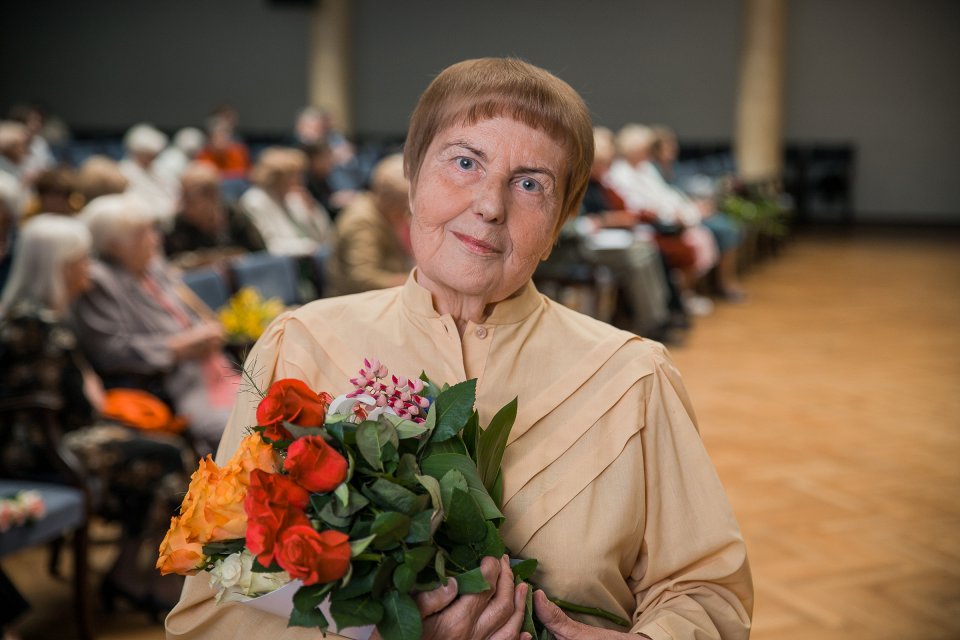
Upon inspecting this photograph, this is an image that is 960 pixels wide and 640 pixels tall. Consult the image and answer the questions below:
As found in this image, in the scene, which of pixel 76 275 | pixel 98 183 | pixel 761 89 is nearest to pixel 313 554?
pixel 76 275

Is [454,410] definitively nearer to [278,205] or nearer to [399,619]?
A: [399,619]

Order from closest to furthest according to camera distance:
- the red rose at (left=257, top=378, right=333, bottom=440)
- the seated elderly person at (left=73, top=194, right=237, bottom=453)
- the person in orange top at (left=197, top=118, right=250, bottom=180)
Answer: the red rose at (left=257, top=378, right=333, bottom=440)
the seated elderly person at (left=73, top=194, right=237, bottom=453)
the person in orange top at (left=197, top=118, right=250, bottom=180)

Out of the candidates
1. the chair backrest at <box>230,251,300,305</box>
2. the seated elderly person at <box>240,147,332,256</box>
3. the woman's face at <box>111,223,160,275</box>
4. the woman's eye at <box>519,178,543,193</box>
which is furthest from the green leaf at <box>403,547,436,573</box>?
the seated elderly person at <box>240,147,332,256</box>

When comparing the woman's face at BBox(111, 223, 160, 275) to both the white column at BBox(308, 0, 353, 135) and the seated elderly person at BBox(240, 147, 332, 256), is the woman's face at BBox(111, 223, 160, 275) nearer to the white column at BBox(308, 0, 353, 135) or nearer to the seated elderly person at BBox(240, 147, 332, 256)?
the seated elderly person at BBox(240, 147, 332, 256)

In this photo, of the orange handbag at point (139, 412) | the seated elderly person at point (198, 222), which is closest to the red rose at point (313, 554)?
the orange handbag at point (139, 412)

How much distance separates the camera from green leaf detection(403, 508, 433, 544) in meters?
1.24

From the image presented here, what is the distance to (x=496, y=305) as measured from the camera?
169cm

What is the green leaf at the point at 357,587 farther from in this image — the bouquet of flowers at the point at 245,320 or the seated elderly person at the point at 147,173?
the seated elderly person at the point at 147,173

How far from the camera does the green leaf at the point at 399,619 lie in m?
1.23

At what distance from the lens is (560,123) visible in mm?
1585

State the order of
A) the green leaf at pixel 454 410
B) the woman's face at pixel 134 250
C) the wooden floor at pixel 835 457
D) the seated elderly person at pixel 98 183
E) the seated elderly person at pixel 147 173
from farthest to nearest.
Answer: the seated elderly person at pixel 147 173, the seated elderly person at pixel 98 183, the woman's face at pixel 134 250, the wooden floor at pixel 835 457, the green leaf at pixel 454 410

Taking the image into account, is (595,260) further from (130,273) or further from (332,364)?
(332,364)

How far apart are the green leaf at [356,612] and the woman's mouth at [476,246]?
1.89 feet

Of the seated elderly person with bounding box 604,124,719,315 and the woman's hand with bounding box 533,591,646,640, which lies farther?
the seated elderly person with bounding box 604,124,719,315
